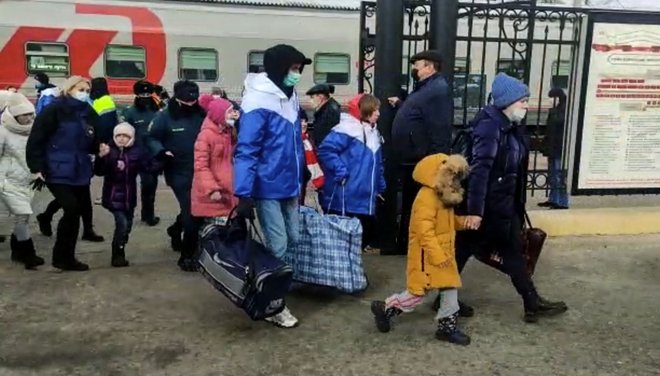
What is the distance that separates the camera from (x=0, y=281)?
5336 mm

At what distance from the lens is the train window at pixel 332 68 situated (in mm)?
14549

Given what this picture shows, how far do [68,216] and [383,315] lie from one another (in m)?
2.74

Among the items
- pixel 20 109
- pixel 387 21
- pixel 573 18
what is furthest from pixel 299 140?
pixel 573 18

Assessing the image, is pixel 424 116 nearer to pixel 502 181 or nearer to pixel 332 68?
pixel 502 181

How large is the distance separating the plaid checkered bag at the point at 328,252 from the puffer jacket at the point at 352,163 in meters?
0.53

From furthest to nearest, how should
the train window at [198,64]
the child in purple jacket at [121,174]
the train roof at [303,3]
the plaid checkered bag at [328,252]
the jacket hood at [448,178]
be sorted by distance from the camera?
the train window at [198,64], the train roof at [303,3], the child in purple jacket at [121,174], the plaid checkered bag at [328,252], the jacket hood at [448,178]

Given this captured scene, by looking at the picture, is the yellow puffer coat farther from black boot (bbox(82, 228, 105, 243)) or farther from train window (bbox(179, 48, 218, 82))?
train window (bbox(179, 48, 218, 82))

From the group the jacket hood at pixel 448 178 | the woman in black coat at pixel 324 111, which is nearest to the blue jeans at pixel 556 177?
the woman in black coat at pixel 324 111

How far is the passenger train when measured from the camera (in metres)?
13.0

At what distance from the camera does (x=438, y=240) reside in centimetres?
416

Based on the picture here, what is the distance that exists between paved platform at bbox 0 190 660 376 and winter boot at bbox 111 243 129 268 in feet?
0.30

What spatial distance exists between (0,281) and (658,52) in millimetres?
6198

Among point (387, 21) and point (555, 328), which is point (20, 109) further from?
point (555, 328)

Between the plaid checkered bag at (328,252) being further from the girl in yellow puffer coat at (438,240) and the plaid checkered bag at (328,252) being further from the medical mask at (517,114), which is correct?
the medical mask at (517,114)
